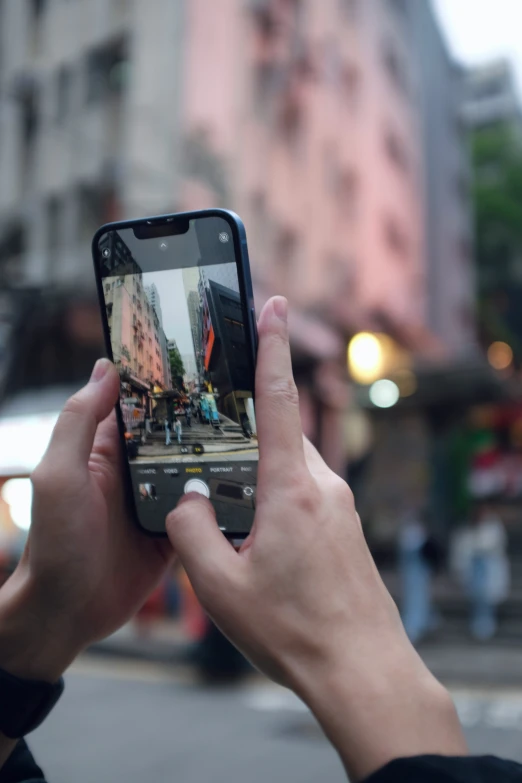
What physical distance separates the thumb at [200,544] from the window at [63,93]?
15.2 m

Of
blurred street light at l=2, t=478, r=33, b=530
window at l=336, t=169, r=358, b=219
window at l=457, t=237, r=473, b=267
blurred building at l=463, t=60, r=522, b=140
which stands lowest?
blurred street light at l=2, t=478, r=33, b=530

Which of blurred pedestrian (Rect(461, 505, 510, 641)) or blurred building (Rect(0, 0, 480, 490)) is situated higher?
blurred building (Rect(0, 0, 480, 490))

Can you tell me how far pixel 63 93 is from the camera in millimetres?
15016

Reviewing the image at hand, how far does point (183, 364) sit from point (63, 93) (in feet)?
50.2

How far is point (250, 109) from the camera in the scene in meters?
15.6

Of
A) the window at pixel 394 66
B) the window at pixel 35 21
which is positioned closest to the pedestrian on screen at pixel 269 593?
the window at pixel 35 21

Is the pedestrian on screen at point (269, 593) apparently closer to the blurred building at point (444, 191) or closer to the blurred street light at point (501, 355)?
the blurred building at point (444, 191)

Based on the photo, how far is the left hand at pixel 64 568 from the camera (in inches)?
45.9

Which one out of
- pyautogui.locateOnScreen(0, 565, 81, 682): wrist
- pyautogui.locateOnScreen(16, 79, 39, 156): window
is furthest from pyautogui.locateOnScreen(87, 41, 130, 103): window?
pyautogui.locateOnScreen(0, 565, 81, 682): wrist

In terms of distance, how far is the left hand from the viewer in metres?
1.17

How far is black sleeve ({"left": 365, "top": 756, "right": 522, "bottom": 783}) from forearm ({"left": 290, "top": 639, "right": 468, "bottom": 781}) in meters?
0.01

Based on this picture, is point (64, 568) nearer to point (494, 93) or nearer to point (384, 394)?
point (384, 394)

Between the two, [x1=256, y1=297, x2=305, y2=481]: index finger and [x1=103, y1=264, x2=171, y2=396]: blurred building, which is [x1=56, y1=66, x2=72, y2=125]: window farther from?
[x1=256, y1=297, x2=305, y2=481]: index finger

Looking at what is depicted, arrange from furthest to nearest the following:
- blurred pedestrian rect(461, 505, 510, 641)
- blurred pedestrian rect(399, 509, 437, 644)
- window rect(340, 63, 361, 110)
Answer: window rect(340, 63, 361, 110)
blurred pedestrian rect(461, 505, 510, 641)
blurred pedestrian rect(399, 509, 437, 644)
